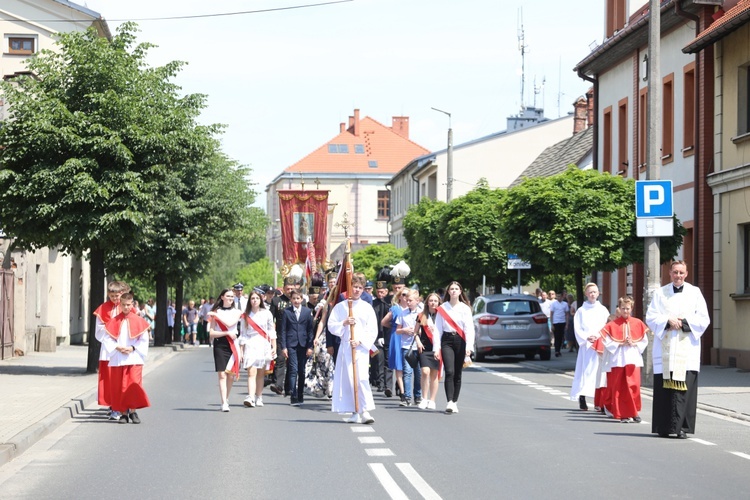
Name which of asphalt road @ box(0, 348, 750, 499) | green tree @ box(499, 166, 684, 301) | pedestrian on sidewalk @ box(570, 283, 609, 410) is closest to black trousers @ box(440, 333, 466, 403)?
asphalt road @ box(0, 348, 750, 499)

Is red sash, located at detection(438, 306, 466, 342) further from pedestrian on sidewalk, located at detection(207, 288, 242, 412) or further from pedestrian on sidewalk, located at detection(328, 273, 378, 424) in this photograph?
pedestrian on sidewalk, located at detection(207, 288, 242, 412)

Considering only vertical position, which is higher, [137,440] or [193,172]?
[193,172]

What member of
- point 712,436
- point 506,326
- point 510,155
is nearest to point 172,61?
point 506,326

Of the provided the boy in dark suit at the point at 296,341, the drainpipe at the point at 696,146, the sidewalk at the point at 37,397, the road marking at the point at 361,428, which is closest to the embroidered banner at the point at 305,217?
the sidewalk at the point at 37,397

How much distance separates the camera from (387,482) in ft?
33.1

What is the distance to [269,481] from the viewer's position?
33.4 feet

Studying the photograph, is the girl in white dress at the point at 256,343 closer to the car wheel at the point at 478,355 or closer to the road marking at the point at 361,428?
the road marking at the point at 361,428

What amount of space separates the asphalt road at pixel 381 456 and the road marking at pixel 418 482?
15 millimetres

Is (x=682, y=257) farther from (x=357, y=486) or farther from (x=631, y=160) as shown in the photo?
(x=357, y=486)

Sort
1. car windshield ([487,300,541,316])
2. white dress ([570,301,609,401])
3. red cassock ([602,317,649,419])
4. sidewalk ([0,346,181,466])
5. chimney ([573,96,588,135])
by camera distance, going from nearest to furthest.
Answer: sidewalk ([0,346,181,466]) → red cassock ([602,317,649,419]) → white dress ([570,301,609,401]) → car windshield ([487,300,541,316]) → chimney ([573,96,588,135])

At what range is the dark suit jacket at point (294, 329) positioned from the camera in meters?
18.3

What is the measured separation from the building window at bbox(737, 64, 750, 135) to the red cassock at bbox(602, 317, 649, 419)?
11210mm

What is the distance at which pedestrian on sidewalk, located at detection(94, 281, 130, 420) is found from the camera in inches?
620

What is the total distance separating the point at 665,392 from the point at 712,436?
81cm
